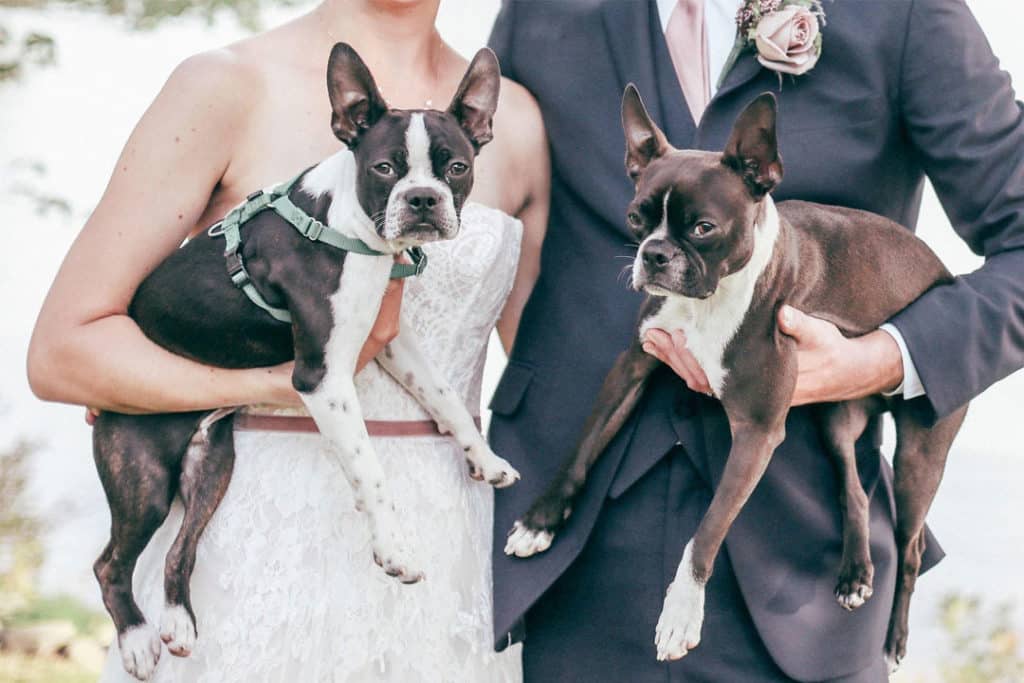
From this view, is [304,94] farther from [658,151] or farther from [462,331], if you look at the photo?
[658,151]

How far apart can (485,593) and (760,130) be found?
128cm

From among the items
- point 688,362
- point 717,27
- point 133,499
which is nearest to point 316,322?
point 133,499

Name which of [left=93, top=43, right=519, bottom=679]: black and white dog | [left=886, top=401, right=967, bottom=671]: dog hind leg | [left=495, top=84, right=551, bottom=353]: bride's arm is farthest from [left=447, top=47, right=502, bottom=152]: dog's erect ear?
[left=886, top=401, right=967, bottom=671]: dog hind leg

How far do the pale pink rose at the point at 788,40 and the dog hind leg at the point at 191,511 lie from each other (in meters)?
1.46

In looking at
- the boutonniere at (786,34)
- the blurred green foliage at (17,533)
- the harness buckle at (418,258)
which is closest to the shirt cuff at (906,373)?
the boutonniere at (786,34)

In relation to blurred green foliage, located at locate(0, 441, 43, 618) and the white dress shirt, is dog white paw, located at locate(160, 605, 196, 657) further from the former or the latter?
blurred green foliage, located at locate(0, 441, 43, 618)

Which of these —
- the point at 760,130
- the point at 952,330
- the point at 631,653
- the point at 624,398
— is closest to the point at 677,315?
the point at 624,398

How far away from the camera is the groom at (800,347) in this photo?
267 centimetres

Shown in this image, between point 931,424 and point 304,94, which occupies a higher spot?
point 304,94

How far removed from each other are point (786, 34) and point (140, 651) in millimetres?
1916

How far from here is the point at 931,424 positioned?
2.73 meters

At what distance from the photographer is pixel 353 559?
2814 millimetres

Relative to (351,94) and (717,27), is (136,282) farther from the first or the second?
(717,27)

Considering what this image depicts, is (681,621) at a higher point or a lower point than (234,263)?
lower
